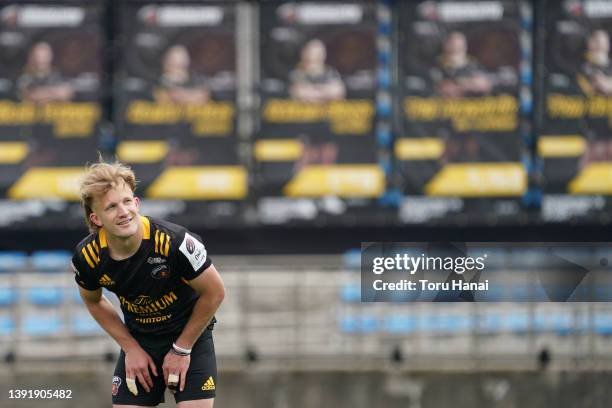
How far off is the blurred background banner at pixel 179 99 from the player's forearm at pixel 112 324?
11.2 metres

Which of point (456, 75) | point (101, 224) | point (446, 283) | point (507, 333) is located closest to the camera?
point (101, 224)

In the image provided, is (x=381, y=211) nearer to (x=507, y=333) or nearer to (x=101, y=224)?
(x=507, y=333)

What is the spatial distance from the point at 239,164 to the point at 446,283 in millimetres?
8010

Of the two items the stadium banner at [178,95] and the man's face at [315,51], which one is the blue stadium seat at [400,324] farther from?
the man's face at [315,51]

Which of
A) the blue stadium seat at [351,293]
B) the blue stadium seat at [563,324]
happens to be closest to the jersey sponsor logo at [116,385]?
the blue stadium seat at [351,293]

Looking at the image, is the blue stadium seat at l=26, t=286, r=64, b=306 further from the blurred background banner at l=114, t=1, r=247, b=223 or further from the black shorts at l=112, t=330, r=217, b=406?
the blurred background banner at l=114, t=1, r=247, b=223

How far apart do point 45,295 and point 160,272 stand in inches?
201

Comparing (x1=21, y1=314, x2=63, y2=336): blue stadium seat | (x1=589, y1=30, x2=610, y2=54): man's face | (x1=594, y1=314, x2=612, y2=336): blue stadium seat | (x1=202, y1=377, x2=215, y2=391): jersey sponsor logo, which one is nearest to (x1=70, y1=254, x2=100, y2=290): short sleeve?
(x1=202, y1=377, x2=215, y2=391): jersey sponsor logo

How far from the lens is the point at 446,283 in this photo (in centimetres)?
992

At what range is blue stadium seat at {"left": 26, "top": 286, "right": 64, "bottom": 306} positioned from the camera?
1082 cm

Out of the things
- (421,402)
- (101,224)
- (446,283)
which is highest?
(101,224)

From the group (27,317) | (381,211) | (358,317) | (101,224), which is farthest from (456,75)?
(101,224)

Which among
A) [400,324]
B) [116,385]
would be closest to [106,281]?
[116,385]

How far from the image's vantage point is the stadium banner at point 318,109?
17.4 m
